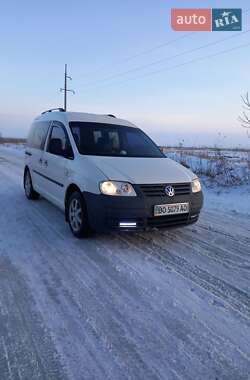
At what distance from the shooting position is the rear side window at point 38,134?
6867mm

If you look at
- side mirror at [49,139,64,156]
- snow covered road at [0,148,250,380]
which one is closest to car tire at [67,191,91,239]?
snow covered road at [0,148,250,380]

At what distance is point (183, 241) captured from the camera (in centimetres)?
497

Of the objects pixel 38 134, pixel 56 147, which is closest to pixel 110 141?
pixel 56 147

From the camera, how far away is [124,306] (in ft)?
10.2

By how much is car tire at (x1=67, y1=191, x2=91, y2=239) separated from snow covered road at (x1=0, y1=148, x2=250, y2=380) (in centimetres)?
17

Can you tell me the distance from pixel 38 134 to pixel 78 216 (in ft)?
10.1

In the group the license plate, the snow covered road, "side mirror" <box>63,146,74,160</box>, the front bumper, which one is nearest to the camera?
the snow covered road

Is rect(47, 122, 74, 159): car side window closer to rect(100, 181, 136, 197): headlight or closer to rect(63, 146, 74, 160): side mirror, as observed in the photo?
rect(63, 146, 74, 160): side mirror

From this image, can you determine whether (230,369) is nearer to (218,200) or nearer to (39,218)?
(39,218)

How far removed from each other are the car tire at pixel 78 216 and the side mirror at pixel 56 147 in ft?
2.96

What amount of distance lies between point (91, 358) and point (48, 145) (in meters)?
4.68

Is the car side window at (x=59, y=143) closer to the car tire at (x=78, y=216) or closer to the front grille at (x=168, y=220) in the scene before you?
the car tire at (x=78, y=216)

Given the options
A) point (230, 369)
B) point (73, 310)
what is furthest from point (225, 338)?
point (73, 310)

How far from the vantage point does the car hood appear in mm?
4559
